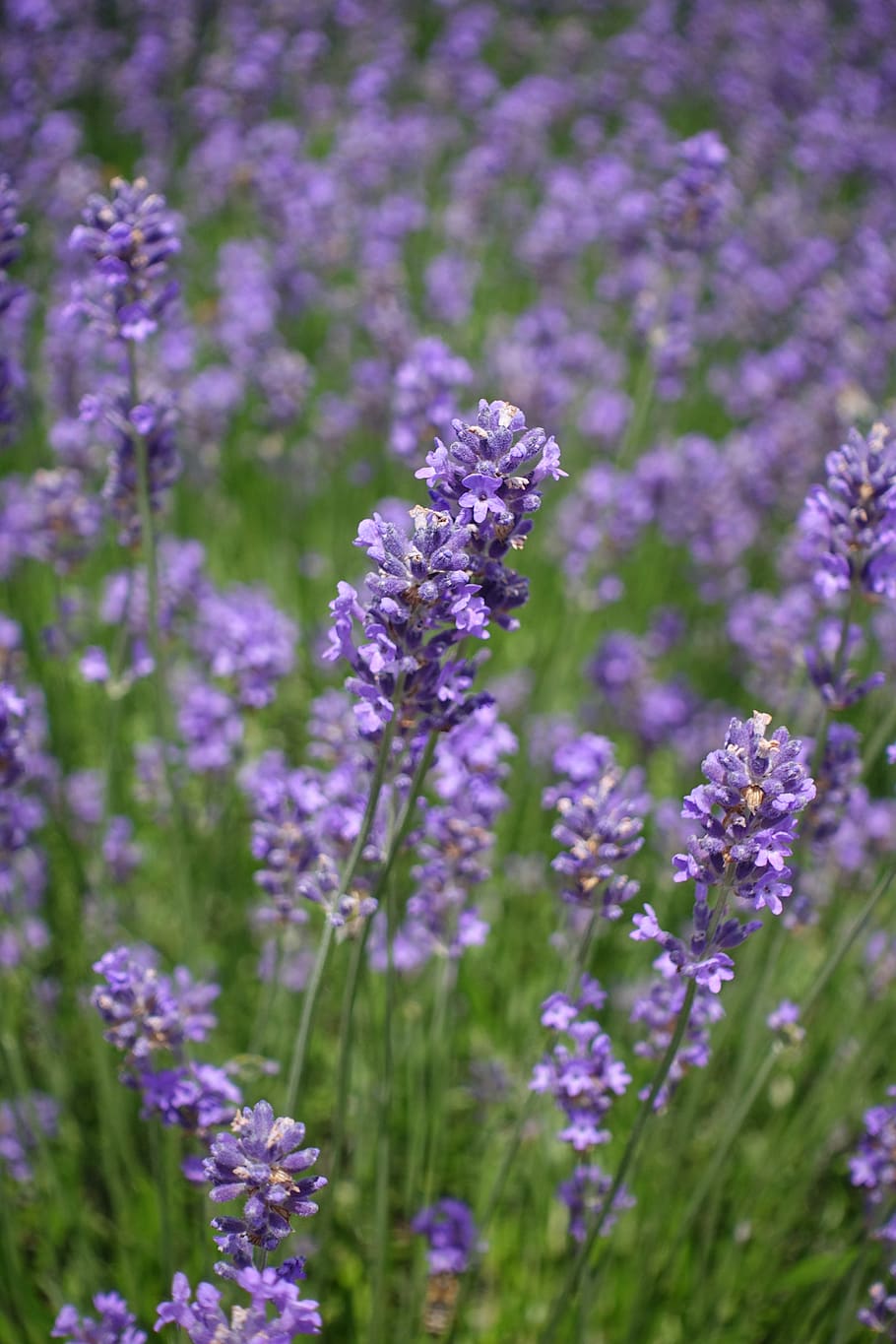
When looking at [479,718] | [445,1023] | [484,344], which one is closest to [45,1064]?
[445,1023]

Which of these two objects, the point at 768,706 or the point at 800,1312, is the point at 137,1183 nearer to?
the point at 800,1312

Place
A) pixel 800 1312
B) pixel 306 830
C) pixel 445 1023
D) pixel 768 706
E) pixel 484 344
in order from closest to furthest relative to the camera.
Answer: pixel 306 830 < pixel 445 1023 < pixel 800 1312 < pixel 768 706 < pixel 484 344

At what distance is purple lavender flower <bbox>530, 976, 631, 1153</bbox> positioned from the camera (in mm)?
2158

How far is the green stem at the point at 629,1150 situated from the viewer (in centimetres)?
179

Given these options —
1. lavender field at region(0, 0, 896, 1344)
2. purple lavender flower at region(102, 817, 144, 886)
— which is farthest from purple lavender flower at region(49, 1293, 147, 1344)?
purple lavender flower at region(102, 817, 144, 886)

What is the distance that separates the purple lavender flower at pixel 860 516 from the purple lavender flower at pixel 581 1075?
0.95 metres

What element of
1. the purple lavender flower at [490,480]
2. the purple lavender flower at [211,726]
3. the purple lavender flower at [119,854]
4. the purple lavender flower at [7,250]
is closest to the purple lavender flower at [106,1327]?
the purple lavender flower at [490,480]

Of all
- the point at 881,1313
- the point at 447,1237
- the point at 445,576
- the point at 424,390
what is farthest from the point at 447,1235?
the point at 424,390

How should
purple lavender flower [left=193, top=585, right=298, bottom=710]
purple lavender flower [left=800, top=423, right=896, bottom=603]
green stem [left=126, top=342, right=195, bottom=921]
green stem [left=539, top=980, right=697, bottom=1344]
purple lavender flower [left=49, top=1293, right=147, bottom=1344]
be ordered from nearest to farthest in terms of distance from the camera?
green stem [left=539, top=980, right=697, bottom=1344] < purple lavender flower [left=49, top=1293, right=147, bottom=1344] < purple lavender flower [left=800, top=423, right=896, bottom=603] < green stem [left=126, top=342, right=195, bottom=921] < purple lavender flower [left=193, top=585, right=298, bottom=710]

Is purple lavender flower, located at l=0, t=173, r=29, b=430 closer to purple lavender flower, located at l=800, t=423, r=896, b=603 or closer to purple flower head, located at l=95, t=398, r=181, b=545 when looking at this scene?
purple flower head, located at l=95, t=398, r=181, b=545

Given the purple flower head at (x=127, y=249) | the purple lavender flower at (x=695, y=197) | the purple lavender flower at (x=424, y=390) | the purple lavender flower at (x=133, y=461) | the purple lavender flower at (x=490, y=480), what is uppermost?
the purple lavender flower at (x=695, y=197)

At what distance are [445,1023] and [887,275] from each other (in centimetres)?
399

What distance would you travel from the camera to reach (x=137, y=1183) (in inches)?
118

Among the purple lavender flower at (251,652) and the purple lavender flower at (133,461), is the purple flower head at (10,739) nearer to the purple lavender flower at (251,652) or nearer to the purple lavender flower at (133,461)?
the purple lavender flower at (133,461)
